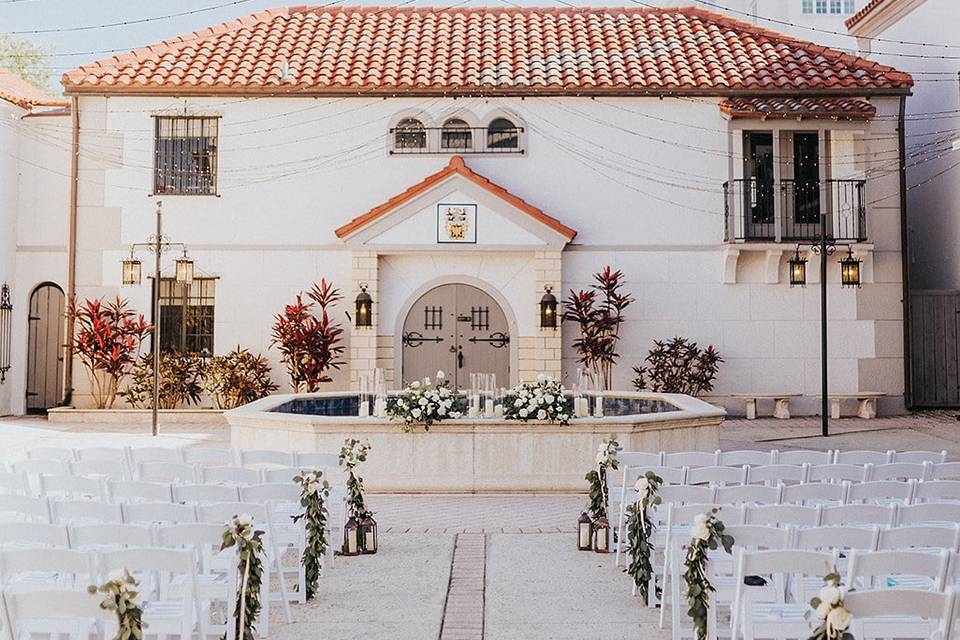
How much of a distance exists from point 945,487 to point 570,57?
1482 cm

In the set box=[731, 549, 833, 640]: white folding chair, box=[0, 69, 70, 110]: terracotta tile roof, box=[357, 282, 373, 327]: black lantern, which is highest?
box=[0, 69, 70, 110]: terracotta tile roof

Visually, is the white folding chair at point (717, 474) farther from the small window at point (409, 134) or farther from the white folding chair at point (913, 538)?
the small window at point (409, 134)

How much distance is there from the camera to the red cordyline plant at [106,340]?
17266 millimetres

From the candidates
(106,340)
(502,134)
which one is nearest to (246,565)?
(106,340)

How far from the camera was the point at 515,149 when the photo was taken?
18.3 m

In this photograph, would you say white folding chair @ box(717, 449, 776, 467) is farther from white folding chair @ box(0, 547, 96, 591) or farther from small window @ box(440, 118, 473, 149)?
small window @ box(440, 118, 473, 149)

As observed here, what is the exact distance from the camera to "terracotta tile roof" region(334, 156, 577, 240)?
17172 mm

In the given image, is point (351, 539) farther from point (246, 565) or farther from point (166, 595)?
point (246, 565)

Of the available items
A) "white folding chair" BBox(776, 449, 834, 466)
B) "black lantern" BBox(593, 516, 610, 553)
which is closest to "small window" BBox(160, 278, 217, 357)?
"black lantern" BBox(593, 516, 610, 553)

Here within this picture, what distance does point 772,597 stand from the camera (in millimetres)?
5406

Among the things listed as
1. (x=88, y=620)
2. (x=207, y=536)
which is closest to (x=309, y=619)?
(x=207, y=536)

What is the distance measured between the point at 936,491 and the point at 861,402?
12149mm

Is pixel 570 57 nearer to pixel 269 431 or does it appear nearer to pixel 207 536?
pixel 269 431

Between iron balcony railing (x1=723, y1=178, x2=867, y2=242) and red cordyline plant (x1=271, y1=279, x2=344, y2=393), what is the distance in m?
8.40
